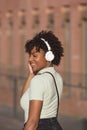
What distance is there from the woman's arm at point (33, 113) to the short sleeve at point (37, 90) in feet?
0.13

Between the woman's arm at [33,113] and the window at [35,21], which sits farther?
the window at [35,21]

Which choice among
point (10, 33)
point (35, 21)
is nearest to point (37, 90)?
point (35, 21)

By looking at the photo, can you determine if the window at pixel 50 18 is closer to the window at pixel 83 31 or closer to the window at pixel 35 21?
the window at pixel 35 21

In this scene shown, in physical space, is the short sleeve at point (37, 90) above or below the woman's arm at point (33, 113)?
Answer: above

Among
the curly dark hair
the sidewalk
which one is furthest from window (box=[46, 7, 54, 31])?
the curly dark hair

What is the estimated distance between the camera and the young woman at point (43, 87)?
5.16 meters

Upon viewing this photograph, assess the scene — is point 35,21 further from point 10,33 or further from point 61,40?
point 10,33

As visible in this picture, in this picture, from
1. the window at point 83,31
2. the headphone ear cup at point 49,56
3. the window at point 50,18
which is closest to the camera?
the headphone ear cup at point 49,56

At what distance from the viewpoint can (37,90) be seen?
517cm

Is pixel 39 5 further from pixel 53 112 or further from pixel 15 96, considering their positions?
pixel 53 112

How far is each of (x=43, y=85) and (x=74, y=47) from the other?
15264 mm

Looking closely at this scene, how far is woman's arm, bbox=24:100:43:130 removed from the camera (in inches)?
202

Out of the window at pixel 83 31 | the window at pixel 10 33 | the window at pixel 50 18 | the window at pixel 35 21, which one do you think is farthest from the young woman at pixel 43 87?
the window at pixel 10 33

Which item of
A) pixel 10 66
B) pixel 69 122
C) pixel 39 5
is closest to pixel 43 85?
pixel 69 122
